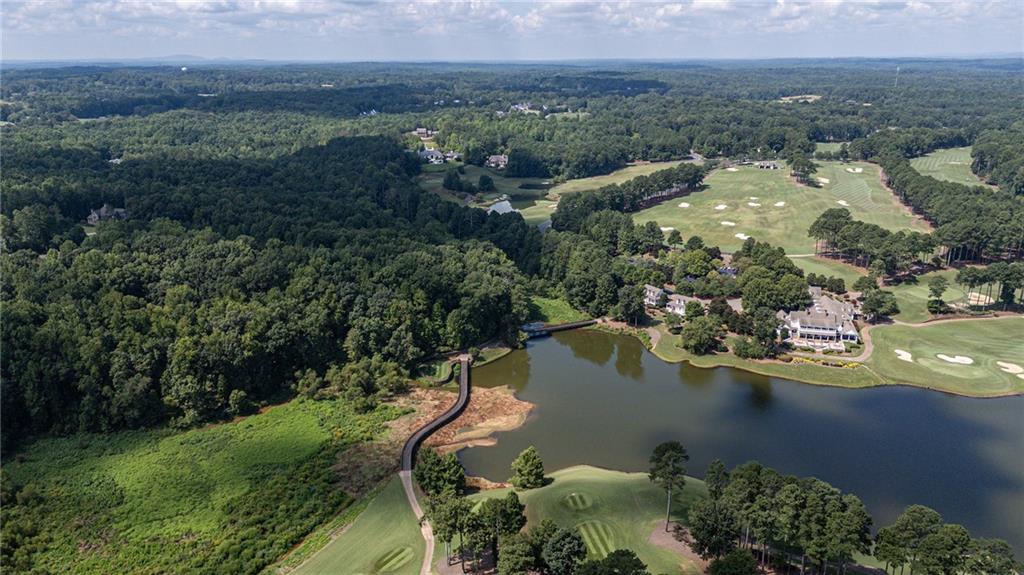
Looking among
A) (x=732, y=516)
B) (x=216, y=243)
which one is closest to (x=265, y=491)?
(x=732, y=516)

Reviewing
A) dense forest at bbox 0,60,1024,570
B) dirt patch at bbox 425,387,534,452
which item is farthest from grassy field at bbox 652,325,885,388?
dirt patch at bbox 425,387,534,452

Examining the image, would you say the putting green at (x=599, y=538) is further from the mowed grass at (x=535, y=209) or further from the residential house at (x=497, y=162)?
the residential house at (x=497, y=162)

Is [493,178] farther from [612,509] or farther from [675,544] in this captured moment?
[675,544]

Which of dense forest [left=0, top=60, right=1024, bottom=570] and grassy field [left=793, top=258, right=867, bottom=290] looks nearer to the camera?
dense forest [left=0, top=60, right=1024, bottom=570]

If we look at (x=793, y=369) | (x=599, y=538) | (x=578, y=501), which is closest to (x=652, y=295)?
(x=793, y=369)

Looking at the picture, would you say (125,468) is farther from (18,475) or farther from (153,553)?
(153,553)

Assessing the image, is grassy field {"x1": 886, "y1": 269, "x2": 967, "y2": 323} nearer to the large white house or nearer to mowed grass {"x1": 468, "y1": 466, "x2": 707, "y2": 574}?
the large white house

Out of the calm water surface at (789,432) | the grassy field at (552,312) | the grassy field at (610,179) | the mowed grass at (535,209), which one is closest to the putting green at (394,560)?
the calm water surface at (789,432)
